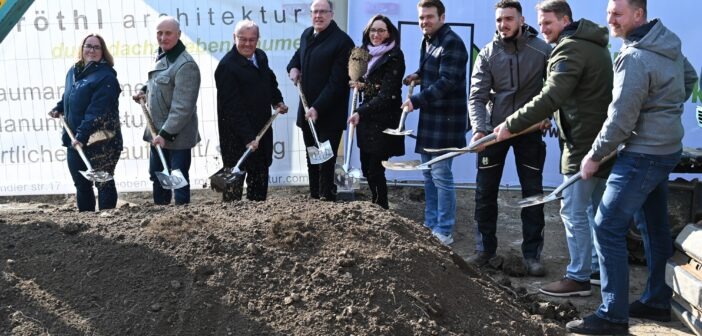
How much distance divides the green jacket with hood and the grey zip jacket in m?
0.56

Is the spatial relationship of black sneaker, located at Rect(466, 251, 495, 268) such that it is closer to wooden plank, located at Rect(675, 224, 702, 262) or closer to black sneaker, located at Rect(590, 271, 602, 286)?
black sneaker, located at Rect(590, 271, 602, 286)

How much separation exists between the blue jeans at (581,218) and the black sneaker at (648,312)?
0.45 meters

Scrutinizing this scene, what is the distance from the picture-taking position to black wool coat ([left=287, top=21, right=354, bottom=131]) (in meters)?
6.56

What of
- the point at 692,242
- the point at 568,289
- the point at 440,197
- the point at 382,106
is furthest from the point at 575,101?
the point at 382,106

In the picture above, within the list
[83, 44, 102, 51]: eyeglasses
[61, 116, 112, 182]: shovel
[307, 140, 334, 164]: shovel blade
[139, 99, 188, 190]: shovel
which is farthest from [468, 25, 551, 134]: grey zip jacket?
[83, 44, 102, 51]: eyeglasses

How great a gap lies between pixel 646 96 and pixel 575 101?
0.74m

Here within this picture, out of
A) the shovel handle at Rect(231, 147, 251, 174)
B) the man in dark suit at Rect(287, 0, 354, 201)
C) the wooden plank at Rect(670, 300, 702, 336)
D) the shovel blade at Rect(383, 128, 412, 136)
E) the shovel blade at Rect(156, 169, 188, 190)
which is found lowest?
the wooden plank at Rect(670, 300, 702, 336)

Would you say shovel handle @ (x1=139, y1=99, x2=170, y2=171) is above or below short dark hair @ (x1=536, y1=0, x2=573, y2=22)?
below

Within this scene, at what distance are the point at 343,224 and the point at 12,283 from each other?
1.71 m

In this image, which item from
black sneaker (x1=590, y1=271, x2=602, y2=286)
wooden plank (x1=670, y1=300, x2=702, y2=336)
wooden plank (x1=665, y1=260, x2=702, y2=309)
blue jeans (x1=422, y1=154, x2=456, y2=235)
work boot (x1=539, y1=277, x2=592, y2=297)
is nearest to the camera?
wooden plank (x1=665, y1=260, x2=702, y2=309)

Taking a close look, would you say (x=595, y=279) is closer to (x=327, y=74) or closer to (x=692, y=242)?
(x=692, y=242)

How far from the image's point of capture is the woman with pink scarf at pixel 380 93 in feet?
21.0

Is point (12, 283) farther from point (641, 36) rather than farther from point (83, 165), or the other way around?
point (641, 36)

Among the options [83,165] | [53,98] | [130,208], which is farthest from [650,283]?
[53,98]
